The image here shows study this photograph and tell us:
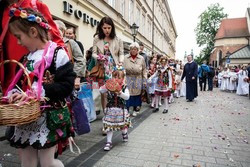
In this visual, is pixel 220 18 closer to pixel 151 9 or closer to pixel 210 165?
pixel 151 9

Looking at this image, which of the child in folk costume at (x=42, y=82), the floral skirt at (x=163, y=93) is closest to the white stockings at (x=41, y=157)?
the child in folk costume at (x=42, y=82)

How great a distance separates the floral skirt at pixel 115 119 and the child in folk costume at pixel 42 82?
204cm

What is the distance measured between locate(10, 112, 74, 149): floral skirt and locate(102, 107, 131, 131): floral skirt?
2114 mm

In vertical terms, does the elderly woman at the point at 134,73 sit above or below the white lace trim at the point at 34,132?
above

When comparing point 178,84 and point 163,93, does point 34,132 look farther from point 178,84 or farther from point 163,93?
point 178,84

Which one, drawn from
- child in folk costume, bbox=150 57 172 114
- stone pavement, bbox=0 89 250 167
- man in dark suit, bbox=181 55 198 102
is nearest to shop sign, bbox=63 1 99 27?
child in folk costume, bbox=150 57 172 114

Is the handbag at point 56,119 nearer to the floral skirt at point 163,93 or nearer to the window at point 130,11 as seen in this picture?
the floral skirt at point 163,93

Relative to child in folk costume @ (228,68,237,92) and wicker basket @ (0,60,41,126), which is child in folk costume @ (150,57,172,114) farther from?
child in folk costume @ (228,68,237,92)

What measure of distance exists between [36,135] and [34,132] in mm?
31

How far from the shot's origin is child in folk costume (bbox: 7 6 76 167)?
5.95 feet

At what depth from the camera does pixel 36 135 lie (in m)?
1.88

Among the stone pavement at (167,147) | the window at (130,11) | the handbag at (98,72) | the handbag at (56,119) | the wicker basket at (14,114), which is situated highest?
the window at (130,11)

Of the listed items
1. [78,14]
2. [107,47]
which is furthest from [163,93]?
[78,14]

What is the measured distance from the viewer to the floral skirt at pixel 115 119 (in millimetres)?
4016
